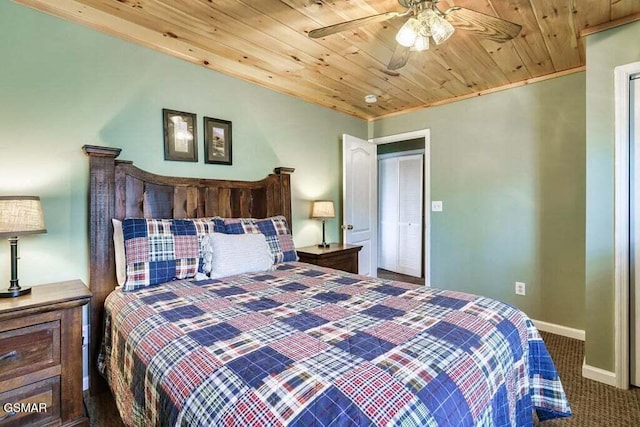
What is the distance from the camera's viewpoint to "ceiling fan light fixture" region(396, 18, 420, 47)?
156 centimetres

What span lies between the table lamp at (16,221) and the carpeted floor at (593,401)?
2.88m

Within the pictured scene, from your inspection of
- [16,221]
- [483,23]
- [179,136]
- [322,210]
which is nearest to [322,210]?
[322,210]

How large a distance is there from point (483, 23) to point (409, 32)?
37cm

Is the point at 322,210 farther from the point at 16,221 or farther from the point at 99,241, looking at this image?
the point at 16,221

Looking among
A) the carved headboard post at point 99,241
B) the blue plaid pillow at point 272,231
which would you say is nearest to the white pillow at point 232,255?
the blue plaid pillow at point 272,231

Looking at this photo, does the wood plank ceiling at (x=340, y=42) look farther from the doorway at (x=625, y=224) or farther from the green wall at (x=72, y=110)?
the doorway at (x=625, y=224)

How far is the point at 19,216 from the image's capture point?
1573 millimetres

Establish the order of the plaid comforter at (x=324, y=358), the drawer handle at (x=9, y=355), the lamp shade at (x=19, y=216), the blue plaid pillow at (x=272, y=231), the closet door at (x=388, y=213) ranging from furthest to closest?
the closet door at (x=388, y=213) → the blue plaid pillow at (x=272, y=231) → the lamp shade at (x=19, y=216) → the drawer handle at (x=9, y=355) → the plaid comforter at (x=324, y=358)

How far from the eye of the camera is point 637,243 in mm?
2012

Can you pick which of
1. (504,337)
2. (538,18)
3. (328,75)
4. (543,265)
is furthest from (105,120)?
(543,265)

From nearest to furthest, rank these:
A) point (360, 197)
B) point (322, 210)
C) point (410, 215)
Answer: point (322, 210)
point (360, 197)
point (410, 215)

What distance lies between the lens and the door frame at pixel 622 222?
2016mm

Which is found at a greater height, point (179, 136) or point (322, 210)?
point (179, 136)

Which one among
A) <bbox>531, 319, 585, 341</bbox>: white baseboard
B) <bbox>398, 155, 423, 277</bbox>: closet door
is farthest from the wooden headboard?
<bbox>398, 155, 423, 277</bbox>: closet door
